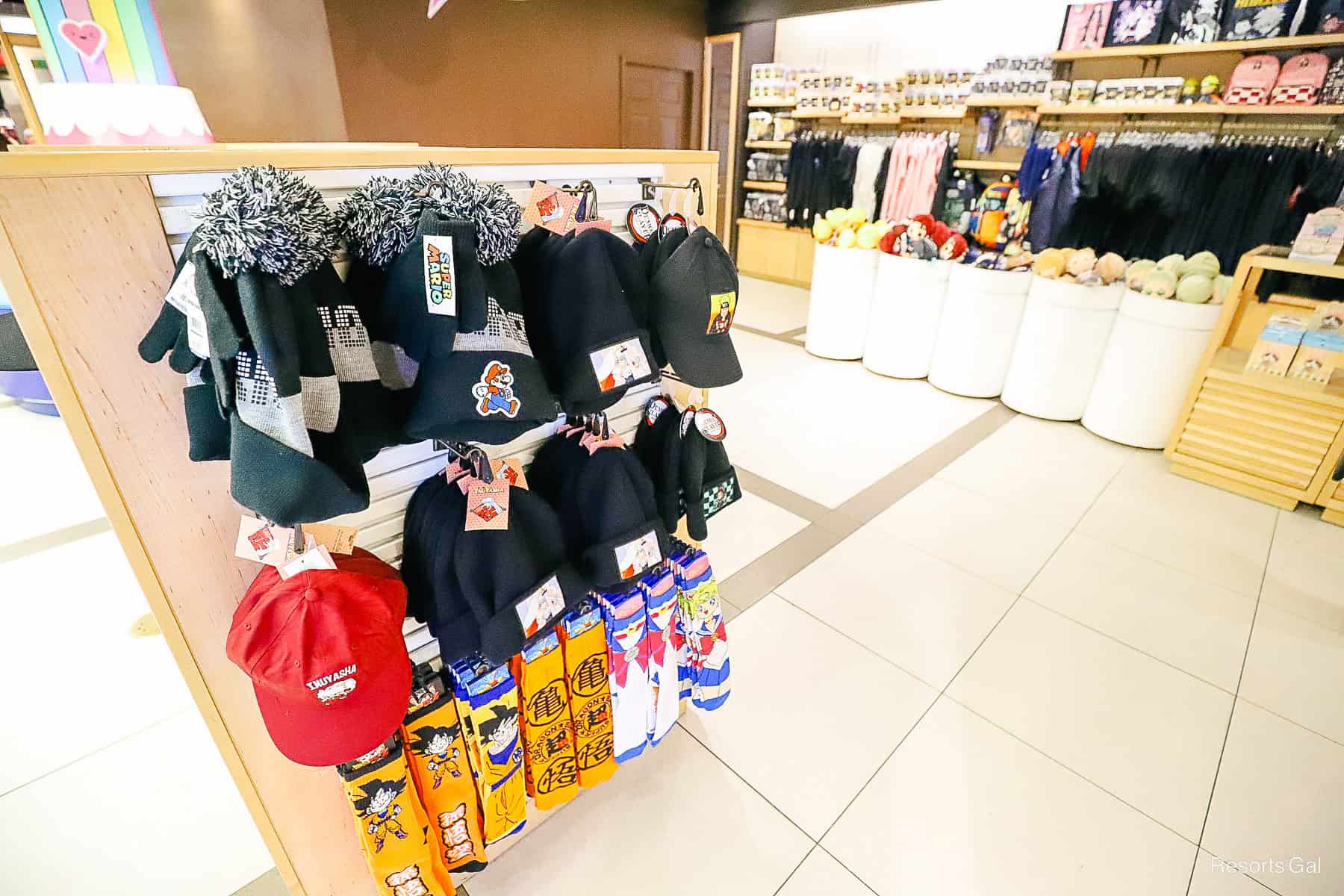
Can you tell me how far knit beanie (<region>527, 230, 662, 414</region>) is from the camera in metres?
0.99

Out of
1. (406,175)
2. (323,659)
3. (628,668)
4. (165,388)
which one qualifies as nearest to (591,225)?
(406,175)

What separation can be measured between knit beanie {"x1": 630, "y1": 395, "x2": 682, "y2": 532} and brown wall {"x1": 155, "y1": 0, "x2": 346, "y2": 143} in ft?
15.2

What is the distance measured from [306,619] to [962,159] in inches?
256

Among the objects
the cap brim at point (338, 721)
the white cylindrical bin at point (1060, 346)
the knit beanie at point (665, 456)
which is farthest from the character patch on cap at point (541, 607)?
the white cylindrical bin at point (1060, 346)

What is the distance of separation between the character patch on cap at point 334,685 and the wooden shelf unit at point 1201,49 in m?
6.05

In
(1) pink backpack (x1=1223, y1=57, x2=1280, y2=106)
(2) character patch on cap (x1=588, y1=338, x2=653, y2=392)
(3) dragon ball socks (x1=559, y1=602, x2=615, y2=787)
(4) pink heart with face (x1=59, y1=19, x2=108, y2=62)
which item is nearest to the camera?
(2) character patch on cap (x1=588, y1=338, x2=653, y2=392)

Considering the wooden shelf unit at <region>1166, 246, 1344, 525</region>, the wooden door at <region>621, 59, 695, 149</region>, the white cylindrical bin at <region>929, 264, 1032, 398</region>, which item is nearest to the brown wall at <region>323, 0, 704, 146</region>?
the wooden door at <region>621, 59, 695, 149</region>

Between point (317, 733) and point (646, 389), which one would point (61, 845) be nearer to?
point (317, 733)

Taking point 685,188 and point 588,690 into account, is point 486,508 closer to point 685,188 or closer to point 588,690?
point 588,690

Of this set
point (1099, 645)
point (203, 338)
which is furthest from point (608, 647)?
point (1099, 645)

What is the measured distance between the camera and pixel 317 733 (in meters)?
0.89

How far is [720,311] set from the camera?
112 cm

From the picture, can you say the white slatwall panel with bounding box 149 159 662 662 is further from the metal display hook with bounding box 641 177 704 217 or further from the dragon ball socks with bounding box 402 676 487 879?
the dragon ball socks with bounding box 402 676 487 879

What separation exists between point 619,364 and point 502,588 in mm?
431
